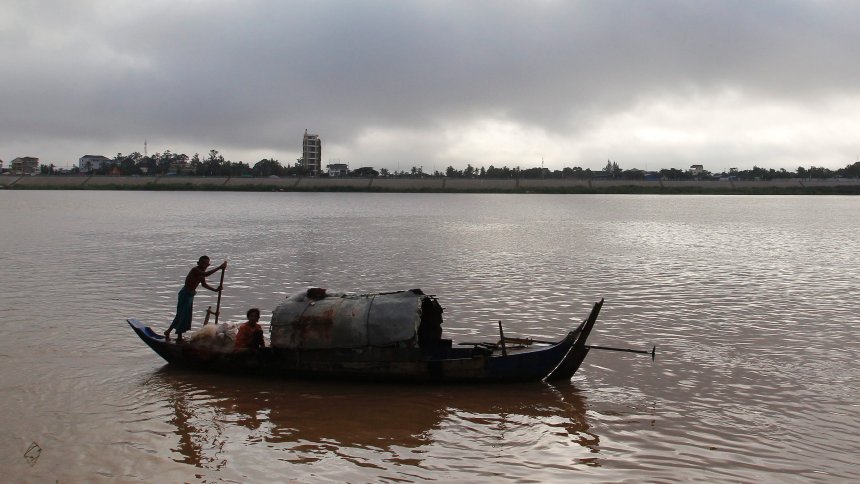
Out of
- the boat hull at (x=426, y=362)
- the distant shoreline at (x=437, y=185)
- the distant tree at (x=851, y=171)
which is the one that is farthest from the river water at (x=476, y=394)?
the distant tree at (x=851, y=171)

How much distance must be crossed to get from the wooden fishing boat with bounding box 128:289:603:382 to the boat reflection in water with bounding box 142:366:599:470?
0.28m

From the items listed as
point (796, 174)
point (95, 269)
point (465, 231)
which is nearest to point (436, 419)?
point (95, 269)

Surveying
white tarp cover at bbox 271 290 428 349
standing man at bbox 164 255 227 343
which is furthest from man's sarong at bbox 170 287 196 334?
white tarp cover at bbox 271 290 428 349

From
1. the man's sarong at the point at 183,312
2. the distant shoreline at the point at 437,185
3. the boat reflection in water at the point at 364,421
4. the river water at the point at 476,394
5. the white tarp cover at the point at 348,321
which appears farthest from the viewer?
the distant shoreline at the point at 437,185

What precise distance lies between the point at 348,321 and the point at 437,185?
485 feet

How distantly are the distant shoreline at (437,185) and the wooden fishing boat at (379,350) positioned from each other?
470 ft

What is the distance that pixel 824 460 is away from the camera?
916cm

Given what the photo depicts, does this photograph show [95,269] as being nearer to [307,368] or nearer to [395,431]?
[307,368]

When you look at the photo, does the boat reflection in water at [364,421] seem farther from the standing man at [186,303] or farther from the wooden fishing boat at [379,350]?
the standing man at [186,303]

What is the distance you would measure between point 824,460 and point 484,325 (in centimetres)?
878

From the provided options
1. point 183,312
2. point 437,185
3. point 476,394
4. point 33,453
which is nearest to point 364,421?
point 476,394

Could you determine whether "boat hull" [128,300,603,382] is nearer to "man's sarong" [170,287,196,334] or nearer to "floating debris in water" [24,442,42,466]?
"man's sarong" [170,287,196,334]

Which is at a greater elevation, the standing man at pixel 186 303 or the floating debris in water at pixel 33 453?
the standing man at pixel 186 303

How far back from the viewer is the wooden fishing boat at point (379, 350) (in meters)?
11.9
